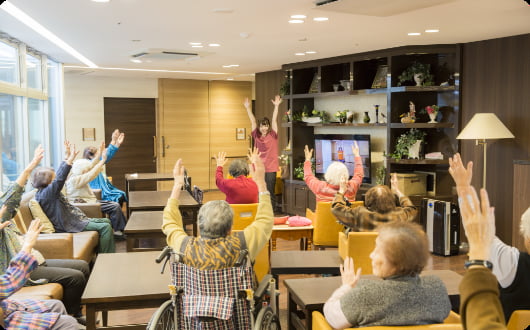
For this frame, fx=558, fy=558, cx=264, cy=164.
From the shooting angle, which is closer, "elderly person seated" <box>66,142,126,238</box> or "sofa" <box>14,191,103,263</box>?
"sofa" <box>14,191,103,263</box>

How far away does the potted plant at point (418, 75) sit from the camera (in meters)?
7.48

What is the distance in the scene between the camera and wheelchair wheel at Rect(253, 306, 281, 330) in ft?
8.80

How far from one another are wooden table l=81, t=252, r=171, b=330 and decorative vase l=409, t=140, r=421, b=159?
4.82 meters

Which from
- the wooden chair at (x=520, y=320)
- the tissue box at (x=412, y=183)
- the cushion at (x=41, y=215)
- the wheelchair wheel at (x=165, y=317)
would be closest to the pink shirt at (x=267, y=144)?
the tissue box at (x=412, y=183)

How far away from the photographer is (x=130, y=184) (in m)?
8.94

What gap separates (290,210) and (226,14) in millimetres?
5080

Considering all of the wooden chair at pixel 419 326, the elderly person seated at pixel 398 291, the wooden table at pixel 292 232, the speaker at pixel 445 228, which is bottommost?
the speaker at pixel 445 228

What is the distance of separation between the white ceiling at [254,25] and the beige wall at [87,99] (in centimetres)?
352

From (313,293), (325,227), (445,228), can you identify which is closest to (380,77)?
(445,228)

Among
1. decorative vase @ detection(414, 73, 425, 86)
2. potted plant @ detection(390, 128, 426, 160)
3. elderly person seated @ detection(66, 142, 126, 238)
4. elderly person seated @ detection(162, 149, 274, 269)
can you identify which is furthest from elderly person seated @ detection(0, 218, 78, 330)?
decorative vase @ detection(414, 73, 425, 86)

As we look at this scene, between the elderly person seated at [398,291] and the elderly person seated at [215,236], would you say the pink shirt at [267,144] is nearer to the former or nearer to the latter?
the elderly person seated at [215,236]

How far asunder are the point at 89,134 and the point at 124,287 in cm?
950

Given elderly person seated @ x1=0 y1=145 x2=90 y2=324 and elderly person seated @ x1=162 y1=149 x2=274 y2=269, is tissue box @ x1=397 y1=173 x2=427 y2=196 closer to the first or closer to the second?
elderly person seated @ x1=0 y1=145 x2=90 y2=324

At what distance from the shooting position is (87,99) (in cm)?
1201
